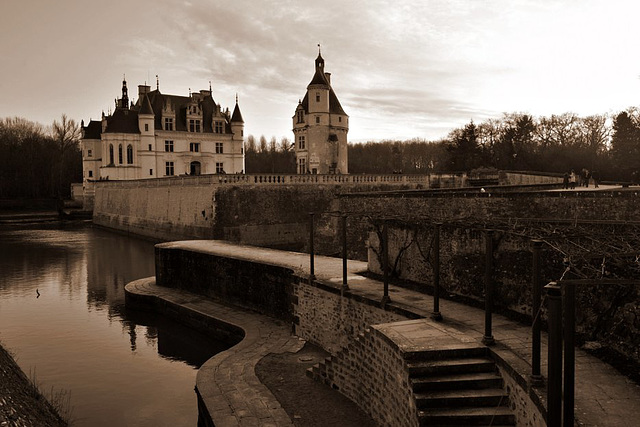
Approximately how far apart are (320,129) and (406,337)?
38.4 metres

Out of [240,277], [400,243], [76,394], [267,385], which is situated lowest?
[76,394]

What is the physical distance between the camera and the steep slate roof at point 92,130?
57.8 m

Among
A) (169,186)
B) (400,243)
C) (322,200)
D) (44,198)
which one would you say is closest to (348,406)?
(400,243)

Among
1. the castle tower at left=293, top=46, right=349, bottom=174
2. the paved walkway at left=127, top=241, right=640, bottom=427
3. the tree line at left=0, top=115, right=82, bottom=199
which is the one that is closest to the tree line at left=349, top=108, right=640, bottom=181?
the castle tower at left=293, top=46, right=349, bottom=174

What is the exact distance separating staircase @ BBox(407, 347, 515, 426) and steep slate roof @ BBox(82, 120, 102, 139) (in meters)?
58.2

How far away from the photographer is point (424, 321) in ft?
28.2

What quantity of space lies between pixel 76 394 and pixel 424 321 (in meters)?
7.48

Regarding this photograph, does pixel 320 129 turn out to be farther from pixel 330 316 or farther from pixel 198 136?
pixel 330 316

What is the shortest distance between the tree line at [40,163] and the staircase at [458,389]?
66627 millimetres

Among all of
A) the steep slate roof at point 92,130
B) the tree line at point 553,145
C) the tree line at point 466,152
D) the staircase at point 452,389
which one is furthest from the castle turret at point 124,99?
the staircase at point 452,389

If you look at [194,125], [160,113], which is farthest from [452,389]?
[160,113]

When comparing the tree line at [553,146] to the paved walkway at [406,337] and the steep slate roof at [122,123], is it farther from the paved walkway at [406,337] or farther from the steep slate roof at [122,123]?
the paved walkway at [406,337]

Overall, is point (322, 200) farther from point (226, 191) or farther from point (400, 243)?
point (400, 243)

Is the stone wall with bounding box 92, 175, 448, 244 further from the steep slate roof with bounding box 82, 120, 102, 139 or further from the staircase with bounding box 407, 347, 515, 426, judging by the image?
the steep slate roof with bounding box 82, 120, 102, 139
